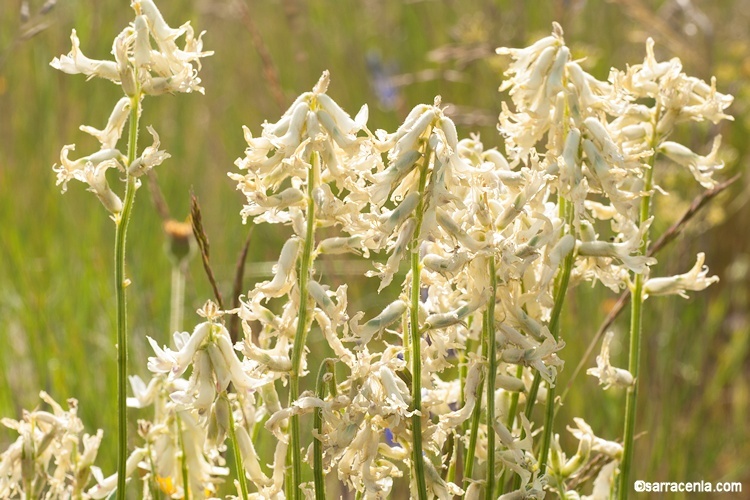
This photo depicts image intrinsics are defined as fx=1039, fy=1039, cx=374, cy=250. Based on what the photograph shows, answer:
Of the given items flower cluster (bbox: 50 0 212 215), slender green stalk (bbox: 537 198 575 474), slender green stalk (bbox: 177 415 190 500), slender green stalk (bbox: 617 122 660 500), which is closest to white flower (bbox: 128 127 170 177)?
flower cluster (bbox: 50 0 212 215)

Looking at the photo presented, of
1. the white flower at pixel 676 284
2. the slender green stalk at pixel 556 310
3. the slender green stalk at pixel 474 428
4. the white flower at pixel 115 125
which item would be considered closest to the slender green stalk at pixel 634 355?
the white flower at pixel 676 284

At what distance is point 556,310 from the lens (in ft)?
4.29

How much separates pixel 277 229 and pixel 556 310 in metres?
2.93

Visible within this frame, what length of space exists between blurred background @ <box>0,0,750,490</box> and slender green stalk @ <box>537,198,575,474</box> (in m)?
0.94

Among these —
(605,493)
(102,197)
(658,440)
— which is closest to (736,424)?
(658,440)

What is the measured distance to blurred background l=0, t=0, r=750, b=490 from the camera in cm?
289

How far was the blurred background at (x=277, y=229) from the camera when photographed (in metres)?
2.89

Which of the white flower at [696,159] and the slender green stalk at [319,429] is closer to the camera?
the slender green stalk at [319,429]

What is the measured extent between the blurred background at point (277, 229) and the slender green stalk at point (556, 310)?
0.94 metres

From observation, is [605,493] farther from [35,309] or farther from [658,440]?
[35,309]

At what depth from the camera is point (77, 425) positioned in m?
1.48

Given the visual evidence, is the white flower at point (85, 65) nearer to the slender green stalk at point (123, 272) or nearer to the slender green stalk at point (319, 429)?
the slender green stalk at point (123, 272)

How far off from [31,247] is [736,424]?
2.49 metres

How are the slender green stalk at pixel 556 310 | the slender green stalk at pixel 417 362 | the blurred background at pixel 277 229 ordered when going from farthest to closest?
the blurred background at pixel 277 229
the slender green stalk at pixel 556 310
the slender green stalk at pixel 417 362
